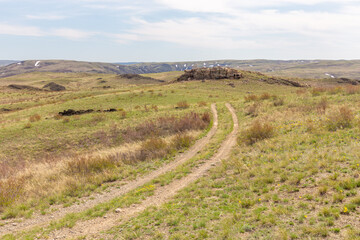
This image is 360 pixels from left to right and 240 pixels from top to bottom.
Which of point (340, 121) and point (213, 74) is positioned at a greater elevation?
point (213, 74)

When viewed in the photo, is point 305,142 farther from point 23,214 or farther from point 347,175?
point 23,214

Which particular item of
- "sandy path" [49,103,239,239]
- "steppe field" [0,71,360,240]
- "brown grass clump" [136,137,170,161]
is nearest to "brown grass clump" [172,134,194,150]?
"steppe field" [0,71,360,240]

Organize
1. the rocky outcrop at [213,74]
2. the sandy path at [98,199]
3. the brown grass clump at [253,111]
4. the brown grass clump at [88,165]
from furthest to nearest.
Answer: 1. the rocky outcrop at [213,74]
2. the brown grass clump at [253,111]
3. the brown grass clump at [88,165]
4. the sandy path at [98,199]

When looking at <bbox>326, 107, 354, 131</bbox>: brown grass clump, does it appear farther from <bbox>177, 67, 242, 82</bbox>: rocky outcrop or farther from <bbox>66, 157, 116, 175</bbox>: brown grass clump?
<bbox>177, 67, 242, 82</bbox>: rocky outcrop

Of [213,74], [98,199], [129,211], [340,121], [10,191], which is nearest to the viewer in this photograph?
[129,211]

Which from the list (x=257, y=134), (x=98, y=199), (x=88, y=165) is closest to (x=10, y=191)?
(x=88, y=165)

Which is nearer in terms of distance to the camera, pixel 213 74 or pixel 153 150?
pixel 153 150

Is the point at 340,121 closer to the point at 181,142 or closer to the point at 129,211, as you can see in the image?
the point at 181,142

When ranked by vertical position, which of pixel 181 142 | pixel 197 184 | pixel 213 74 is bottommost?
pixel 197 184

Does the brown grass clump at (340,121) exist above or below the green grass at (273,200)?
above

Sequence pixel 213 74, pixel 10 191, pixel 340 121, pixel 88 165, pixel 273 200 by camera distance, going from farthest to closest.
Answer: pixel 213 74 < pixel 88 165 < pixel 340 121 < pixel 10 191 < pixel 273 200

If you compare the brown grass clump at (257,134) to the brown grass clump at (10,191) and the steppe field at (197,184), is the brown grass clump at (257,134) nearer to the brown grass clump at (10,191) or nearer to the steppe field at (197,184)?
the steppe field at (197,184)

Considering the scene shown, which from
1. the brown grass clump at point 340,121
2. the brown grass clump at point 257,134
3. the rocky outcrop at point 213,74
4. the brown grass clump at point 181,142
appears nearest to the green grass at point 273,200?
the brown grass clump at point 340,121

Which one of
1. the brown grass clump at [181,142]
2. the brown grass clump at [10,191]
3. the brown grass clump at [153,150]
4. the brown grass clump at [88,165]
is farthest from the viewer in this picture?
the brown grass clump at [181,142]
